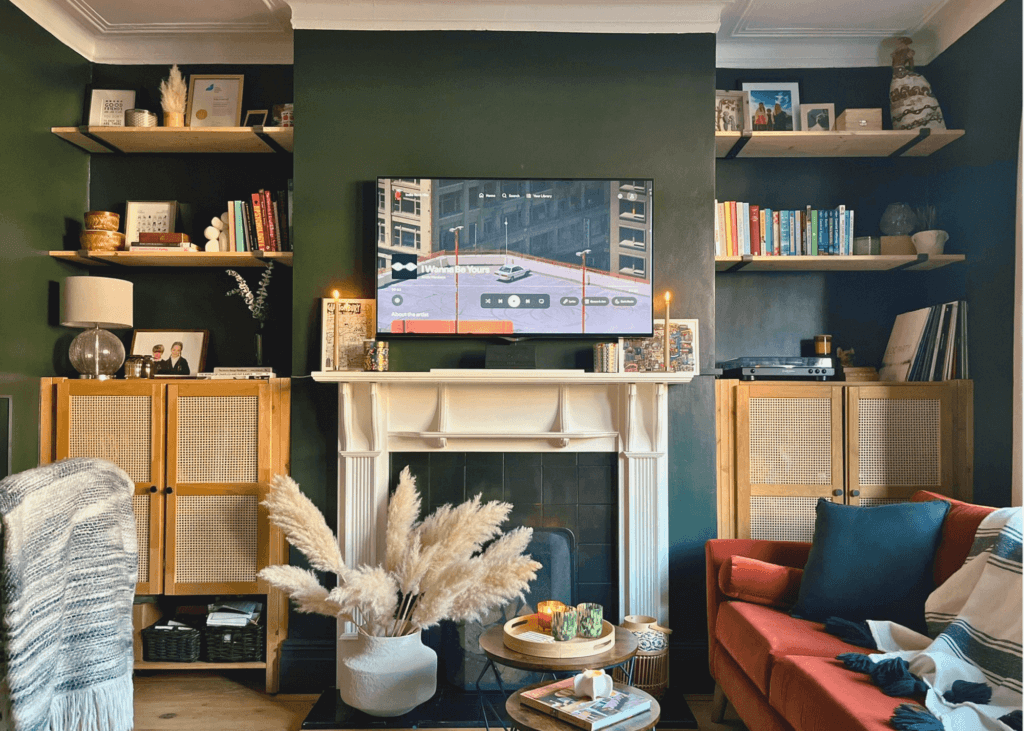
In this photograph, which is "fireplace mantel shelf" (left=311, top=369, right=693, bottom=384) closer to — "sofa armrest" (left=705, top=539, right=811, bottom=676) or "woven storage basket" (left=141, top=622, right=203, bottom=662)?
"sofa armrest" (left=705, top=539, right=811, bottom=676)

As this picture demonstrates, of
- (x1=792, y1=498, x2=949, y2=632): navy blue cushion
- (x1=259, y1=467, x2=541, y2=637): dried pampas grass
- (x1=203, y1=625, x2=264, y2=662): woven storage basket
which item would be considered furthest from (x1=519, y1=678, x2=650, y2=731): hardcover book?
(x1=203, y1=625, x2=264, y2=662): woven storage basket

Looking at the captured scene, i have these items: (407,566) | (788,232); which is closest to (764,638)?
(407,566)

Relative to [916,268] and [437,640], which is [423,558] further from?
[916,268]

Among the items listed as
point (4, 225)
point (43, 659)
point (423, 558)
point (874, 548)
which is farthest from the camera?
point (4, 225)

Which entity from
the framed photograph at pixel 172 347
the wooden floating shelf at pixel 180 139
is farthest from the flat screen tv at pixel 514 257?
the framed photograph at pixel 172 347

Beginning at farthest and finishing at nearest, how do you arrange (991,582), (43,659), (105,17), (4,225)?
1. (105,17)
2. (4,225)
3. (991,582)
4. (43,659)

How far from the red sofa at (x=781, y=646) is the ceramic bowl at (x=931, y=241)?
1185mm

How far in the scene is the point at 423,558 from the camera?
282 cm

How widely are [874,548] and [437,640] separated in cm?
177

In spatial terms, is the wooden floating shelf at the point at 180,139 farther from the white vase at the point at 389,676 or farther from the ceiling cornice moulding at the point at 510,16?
the white vase at the point at 389,676

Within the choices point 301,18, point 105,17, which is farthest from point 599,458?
point 105,17

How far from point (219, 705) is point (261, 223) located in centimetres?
207

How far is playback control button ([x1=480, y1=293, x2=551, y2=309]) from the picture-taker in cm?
319

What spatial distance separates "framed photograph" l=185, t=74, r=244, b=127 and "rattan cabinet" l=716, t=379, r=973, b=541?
A: 8.85 ft
